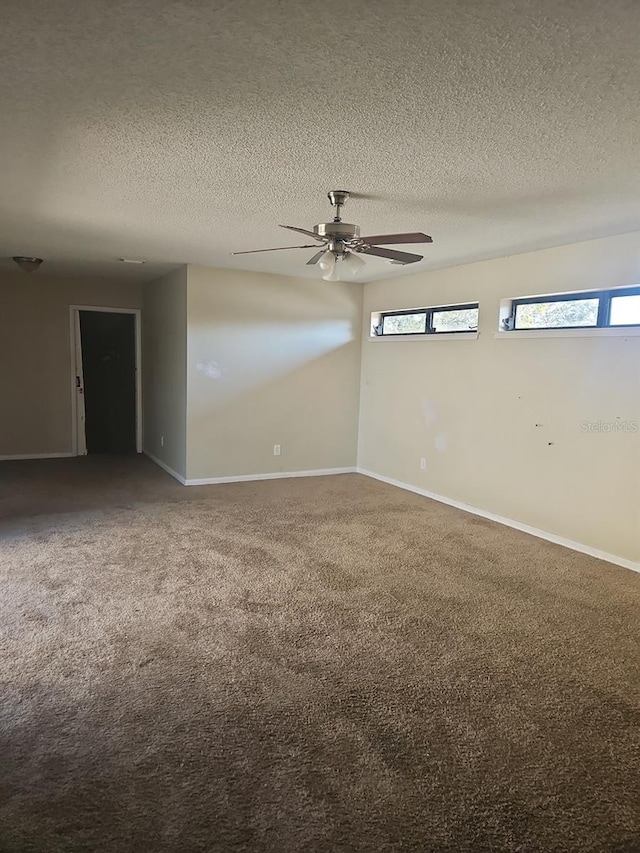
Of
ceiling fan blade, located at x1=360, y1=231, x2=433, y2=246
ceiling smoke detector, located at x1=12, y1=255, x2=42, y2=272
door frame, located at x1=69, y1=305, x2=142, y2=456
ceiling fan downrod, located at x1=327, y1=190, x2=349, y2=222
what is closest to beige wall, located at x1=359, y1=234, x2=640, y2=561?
ceiling fan blade, located at x1=360, y1=231, x2=433, y2=246

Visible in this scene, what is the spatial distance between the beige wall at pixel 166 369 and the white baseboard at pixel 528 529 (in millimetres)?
2405

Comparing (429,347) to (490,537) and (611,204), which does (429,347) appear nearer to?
(490,537)

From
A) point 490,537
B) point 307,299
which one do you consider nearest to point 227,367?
point 307,299

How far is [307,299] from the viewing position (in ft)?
20.0

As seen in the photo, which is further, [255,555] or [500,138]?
[255,555]

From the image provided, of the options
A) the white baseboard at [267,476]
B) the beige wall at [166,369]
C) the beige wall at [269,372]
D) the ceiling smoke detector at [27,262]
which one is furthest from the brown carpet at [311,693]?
the ceiling smoke detector at [27,262]

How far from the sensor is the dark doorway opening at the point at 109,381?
24.6 feet

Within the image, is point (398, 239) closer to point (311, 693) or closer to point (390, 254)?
point (390, 254)

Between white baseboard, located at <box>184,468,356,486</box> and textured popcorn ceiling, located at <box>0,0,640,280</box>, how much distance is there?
2822mm

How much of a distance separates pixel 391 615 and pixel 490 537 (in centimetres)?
164

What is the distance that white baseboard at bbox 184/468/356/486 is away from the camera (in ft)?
18.8

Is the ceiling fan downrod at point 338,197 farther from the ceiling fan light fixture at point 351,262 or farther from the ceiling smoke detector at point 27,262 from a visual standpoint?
the ceiling smoke detector at point 27,262

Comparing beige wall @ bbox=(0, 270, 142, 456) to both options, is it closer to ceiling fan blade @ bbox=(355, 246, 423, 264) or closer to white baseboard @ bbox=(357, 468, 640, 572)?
white baseboard @ bbox=(357, 468, 640, 572)

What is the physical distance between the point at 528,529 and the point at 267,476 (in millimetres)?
2827
